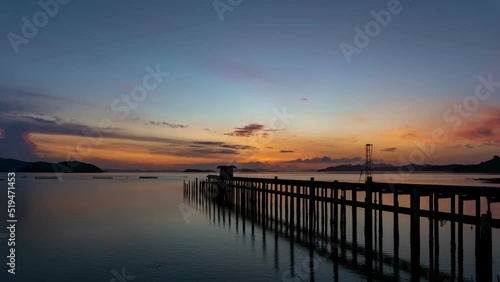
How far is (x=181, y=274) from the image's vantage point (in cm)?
1580

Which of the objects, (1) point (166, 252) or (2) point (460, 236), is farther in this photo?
(1) point (166, 252)

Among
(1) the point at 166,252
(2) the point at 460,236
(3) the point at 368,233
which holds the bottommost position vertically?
(1) the point at 166,252

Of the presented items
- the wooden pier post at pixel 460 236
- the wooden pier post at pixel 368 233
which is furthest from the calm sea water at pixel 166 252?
the wooden pier post at pixel 368 233

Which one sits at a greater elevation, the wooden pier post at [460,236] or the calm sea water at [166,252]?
the wooden pier post at [460,236]

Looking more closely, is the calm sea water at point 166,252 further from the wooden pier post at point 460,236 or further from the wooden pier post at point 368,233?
the wooden pier post at point 368,233

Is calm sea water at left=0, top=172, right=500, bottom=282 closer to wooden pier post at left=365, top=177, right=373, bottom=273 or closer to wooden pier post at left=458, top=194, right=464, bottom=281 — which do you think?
wooden pier post at left=458, top=194, right=464, bottom=281

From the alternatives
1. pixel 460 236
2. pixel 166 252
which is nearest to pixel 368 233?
pixel 460 236

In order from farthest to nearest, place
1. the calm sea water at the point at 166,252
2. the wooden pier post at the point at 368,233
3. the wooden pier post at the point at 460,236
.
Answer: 1. the wooden pier post at the point at 368,233
2. the calm sea water at the point at 166,252
3. the wooden pier post at the point at 460,236

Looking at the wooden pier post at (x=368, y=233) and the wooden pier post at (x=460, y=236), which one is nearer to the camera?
the wooden pier post at (x=460, y=236)

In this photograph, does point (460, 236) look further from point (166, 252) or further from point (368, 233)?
point (166, 252)

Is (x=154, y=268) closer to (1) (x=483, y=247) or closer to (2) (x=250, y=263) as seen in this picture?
(2) (x=250, y=263)

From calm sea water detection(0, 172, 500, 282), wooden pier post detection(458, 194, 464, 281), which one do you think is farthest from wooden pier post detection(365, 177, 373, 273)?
wooden pier post detection(458, 194, 464, 281)

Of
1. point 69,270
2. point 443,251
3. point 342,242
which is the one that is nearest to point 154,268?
point 69,270

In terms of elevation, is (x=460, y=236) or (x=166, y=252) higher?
(x=460, y=236)
